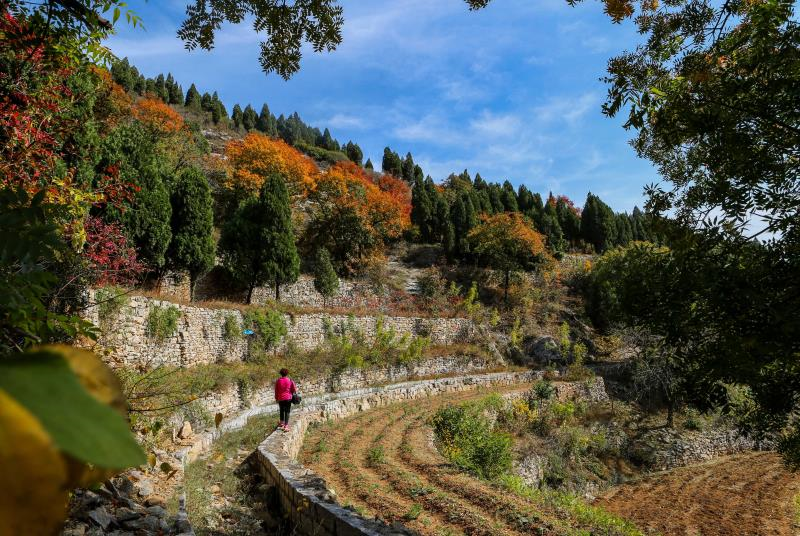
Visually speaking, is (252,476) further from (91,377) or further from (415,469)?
(91,377)

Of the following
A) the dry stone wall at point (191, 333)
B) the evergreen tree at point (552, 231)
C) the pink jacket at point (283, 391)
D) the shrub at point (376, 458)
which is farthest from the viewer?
the evergreen tree at point (552, 231)

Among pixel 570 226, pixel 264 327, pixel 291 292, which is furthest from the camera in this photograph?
pixel 570 226

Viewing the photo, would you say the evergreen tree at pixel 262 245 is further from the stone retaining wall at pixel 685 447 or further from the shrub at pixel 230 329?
the stone retaining wall at pixel 685 447

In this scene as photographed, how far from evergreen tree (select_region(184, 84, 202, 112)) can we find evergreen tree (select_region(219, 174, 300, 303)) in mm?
40129

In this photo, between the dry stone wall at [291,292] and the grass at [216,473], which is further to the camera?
the dry stone wall at [291,292]

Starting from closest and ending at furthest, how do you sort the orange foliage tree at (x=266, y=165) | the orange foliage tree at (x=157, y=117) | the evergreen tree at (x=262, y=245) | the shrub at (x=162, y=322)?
the shrub at (x=162, y=322), the evergreen tree at (x=262, y=245), the orange foliage tree at (x=157, y=117), the orange foliage tree at (x=266, y=165)

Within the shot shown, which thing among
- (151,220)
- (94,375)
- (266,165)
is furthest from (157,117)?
(94,375)

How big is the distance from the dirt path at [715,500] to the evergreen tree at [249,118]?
5862 cm

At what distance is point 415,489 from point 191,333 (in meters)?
8.88

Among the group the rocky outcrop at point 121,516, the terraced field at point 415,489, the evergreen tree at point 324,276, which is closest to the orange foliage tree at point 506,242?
the evergreen tree at point 324,276

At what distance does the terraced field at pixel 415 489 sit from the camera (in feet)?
19.0

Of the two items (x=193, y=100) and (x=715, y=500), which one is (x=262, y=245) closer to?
(x=715, y=500)

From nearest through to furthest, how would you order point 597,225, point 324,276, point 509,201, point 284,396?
1. point 284,396
2. point 324,276
3. point 597,225
4. point 509,201

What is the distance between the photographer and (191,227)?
18.0 metres
